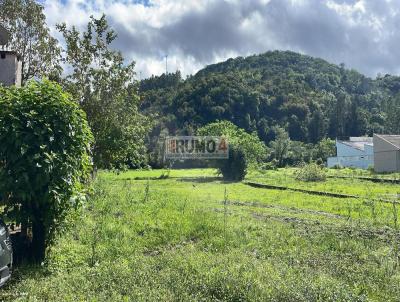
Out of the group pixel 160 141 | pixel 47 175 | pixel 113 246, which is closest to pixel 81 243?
pixel 113 246

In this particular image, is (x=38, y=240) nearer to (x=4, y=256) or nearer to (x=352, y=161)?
A: (x=4, y=256)

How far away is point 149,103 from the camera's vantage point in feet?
293

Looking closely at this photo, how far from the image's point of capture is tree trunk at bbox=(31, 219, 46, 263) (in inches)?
259

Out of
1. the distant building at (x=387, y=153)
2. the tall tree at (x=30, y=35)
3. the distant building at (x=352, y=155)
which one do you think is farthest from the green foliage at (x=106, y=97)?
the distant building at (x=352, y=155)

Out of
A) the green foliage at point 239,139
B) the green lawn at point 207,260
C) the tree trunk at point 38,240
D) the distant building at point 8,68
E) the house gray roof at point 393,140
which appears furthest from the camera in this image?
the house gray roof at point 393,140

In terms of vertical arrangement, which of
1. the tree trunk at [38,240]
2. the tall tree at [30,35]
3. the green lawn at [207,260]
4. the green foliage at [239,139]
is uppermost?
the tall tree at [30,35]

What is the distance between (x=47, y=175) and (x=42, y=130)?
74cm

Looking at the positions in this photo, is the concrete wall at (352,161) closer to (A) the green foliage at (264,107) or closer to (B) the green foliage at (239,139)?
(A) the green foliage at (264,107)

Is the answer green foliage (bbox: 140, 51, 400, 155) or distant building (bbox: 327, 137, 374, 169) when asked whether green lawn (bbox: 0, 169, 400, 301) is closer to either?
distant building (bbox: 327, 137, 374, 169)

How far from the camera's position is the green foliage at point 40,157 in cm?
615

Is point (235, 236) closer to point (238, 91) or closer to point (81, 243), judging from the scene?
point (81, 243)

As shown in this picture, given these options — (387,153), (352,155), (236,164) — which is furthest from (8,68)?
(352,155)

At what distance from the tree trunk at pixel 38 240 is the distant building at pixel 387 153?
4244 centimetres

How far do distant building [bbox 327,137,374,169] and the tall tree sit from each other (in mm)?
48599
